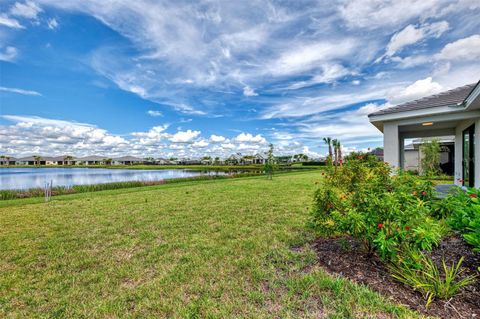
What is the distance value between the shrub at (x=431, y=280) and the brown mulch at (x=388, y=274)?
2.4 inches

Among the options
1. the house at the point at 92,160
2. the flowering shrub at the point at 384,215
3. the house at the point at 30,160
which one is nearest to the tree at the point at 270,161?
the flowering shrub at the point at 384,215

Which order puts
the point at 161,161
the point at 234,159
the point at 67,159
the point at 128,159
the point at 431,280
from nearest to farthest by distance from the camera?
the point at 431,280
the point at 234,159
the point at 67,159
the point at 128,159
the point at 161,161

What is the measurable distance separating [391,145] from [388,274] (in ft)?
23.2

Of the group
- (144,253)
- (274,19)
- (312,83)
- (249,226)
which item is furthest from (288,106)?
(144,253)

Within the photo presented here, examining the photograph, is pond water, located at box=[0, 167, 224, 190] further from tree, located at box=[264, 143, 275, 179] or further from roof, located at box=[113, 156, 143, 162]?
roof, located at box=[113, 156, 143, 162]

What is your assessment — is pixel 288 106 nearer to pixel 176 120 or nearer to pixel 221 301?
pixel 176 120

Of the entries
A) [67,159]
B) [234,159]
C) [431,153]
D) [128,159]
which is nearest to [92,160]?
[67,159]

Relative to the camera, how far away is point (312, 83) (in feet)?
53.3

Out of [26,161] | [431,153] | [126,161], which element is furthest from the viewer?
[126,161]

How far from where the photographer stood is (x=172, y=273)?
10.0 ft

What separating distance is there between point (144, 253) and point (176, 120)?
29.3 m

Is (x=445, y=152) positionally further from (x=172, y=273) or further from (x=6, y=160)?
(x=6, y=160)

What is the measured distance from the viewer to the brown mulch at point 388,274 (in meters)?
2.12

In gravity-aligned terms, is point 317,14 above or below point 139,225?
above
